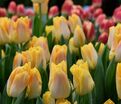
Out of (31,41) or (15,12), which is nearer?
(31,41)

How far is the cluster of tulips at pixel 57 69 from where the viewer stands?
1.34 meters

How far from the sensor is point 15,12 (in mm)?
3328

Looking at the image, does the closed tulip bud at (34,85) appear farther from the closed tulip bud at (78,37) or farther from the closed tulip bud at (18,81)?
the closed tulip bud at (78,37)

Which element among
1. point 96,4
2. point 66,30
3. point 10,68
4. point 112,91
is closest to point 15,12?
point 96,4

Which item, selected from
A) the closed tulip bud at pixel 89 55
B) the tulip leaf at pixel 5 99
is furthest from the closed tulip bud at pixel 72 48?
the tulip leaf at pixel 5 99

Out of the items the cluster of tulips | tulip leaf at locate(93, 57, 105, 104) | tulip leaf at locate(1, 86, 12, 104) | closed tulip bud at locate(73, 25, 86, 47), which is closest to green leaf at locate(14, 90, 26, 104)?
the cluster of tulips

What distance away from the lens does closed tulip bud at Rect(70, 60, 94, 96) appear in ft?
4.38

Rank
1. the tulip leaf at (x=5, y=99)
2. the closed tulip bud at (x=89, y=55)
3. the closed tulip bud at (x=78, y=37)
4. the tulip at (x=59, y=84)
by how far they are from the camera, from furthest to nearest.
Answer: the closed tulip bud at (x=78, y=37)
the closed tulip bud at (x=89, y=55)
the tulip leaf at (x=5, y=99)
the tulip at (x=59, y=84)

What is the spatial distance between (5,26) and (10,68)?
0.21 metres

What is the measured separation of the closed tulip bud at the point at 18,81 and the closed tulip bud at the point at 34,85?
1cm

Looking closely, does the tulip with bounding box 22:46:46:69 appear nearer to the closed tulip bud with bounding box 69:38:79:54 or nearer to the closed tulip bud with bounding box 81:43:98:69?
the closed tulip bud with bounding box 81:43:98:69

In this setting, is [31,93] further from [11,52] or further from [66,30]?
[66,30]

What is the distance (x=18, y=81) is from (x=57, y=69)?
12 centimetres

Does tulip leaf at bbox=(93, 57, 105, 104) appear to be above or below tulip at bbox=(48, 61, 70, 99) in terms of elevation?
below
